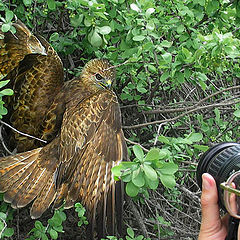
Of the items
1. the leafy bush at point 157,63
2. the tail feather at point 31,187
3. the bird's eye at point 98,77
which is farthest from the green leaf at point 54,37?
the tail feather at point 31,187

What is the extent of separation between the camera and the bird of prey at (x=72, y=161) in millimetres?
1875

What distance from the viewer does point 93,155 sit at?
1966mm

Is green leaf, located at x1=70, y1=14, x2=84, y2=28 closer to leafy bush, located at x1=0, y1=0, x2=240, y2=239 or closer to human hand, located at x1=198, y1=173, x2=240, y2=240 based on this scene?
leafy bush, located at x1=0, y1=0, x2=240, y2=239

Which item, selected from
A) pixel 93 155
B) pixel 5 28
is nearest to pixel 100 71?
pixel 93 155

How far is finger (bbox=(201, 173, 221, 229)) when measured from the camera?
1.28m

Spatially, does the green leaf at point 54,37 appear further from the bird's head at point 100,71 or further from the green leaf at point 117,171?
the green leaf at point 117,171

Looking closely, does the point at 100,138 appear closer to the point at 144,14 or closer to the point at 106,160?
the point at 106,160

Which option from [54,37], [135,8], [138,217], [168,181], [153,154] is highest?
[135,8]

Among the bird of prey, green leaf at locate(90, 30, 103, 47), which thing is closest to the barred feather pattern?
the bird of prey

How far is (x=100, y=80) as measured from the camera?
2.54 metres

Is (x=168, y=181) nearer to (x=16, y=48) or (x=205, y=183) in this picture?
(x=205, y=183)

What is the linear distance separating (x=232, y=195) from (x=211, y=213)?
5.2 inches

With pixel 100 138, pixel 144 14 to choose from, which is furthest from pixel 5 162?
pixel 144 14

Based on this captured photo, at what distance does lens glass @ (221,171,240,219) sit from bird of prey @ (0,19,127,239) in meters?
0.74
